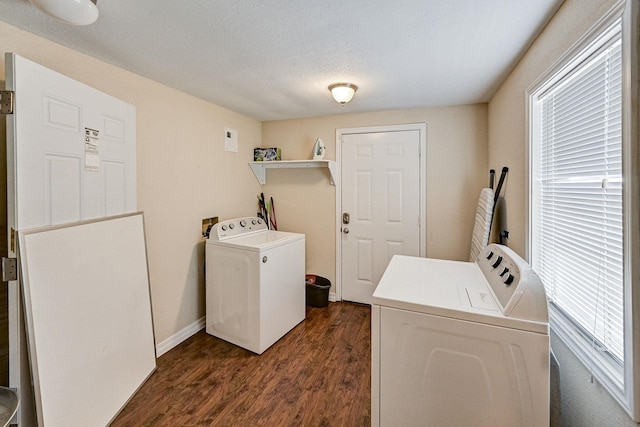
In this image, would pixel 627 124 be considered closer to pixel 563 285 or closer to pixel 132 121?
pixel 563 285

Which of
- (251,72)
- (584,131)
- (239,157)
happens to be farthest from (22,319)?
(584,131)

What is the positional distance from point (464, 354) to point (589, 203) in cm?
81

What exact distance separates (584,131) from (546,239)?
64 cm

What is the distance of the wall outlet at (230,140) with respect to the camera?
310 centimetres

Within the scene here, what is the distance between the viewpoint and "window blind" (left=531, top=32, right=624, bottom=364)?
3.35ft

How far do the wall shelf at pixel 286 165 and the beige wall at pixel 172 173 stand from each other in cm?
46

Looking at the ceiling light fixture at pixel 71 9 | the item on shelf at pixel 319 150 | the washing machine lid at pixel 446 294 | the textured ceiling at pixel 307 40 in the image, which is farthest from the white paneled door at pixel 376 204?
the ceiling light fixture at pixel 71 9

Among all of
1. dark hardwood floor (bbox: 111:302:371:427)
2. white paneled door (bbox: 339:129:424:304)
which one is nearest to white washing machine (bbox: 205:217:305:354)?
dark hardwood floor (bbox: 111:302:371:427)

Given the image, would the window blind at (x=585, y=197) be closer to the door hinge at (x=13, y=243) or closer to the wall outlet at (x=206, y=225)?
the door hinge at (x=13, y=243)

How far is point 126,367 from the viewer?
1.82 meters

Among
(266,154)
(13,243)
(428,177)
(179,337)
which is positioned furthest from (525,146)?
(179,337)

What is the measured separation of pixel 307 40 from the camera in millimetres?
1654

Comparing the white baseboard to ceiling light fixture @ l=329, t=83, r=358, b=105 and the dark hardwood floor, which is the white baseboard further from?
ceiling light fixture @ l=329, t=83, r=358, b=105

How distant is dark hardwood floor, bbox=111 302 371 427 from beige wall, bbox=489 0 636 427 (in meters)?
1.05
